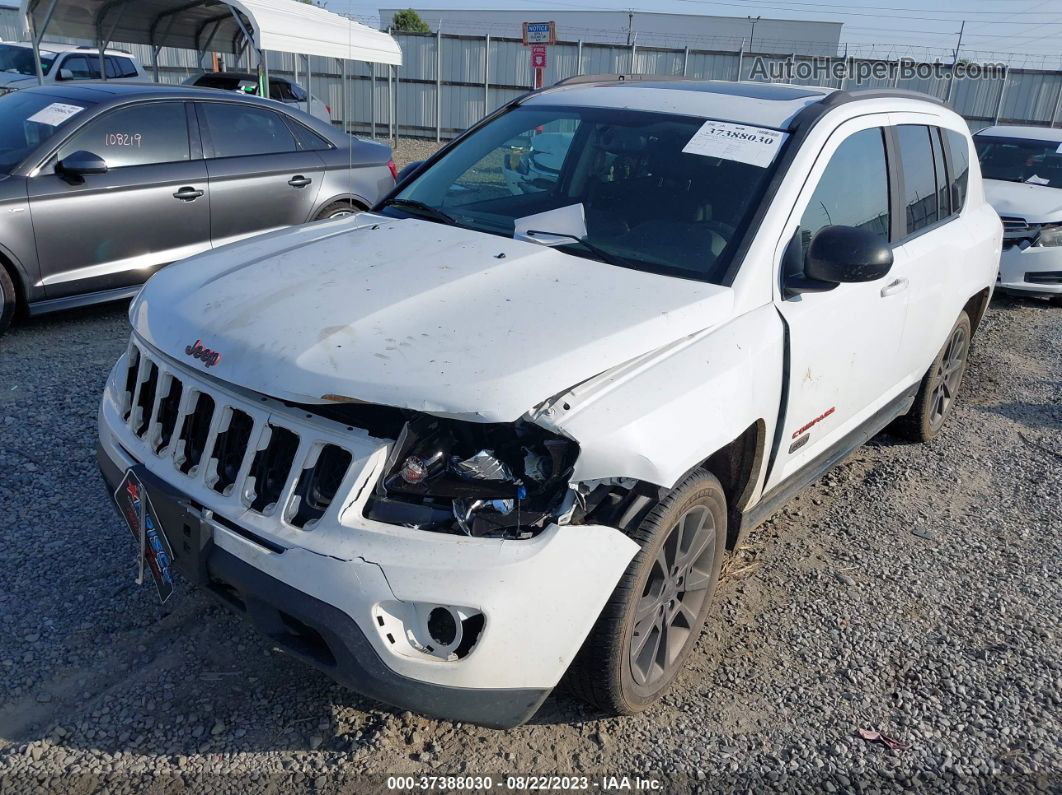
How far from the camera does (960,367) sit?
5148mm

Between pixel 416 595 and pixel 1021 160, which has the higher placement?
pixel 1021 160

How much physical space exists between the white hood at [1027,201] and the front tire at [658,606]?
690cm

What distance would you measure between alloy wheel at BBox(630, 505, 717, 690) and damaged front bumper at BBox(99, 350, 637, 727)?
13.3 inches

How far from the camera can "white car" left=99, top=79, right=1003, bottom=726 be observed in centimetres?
212

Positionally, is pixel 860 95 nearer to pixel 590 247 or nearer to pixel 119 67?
pixel 590 247

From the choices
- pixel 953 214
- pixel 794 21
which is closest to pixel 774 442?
pixel 953 214

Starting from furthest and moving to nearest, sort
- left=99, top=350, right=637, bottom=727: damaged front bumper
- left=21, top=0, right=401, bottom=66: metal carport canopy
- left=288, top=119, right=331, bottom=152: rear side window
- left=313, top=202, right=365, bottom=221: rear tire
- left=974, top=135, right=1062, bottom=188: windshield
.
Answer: left=21, top=0, right=401, bottom=66: metal carport canopy → left=974, top=135, right=1062, bottom=188: windshield → left=313, top=202, right=365, bottom=221: rear tire → left=288, top=119, right=331, bottom=152: rear side window → left=99, top=350, right=637, bottom=727: damaged front bumper

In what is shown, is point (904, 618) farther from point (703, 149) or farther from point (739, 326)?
point (703, 149)

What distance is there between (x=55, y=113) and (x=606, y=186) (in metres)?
4.50

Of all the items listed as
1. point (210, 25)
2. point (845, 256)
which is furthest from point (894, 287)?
point (210, 25)

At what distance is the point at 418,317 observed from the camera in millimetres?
2459

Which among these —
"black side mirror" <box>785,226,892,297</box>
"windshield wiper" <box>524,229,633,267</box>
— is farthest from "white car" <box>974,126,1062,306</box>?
"windshield wiper" <box>524,229,633,267</box>

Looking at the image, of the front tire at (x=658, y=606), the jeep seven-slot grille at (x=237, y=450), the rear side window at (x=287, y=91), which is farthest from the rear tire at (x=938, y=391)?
the rear side window at (x=287, y=91)

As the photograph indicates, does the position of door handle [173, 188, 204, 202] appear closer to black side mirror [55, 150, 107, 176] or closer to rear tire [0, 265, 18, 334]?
black side mirror [55, 150, 107, 176]
